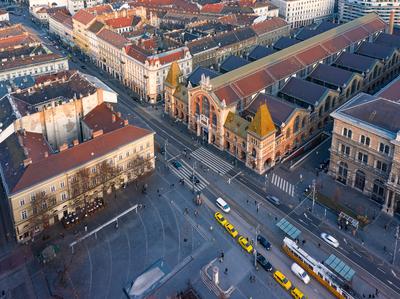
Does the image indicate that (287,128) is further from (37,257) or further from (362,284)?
(37,257)

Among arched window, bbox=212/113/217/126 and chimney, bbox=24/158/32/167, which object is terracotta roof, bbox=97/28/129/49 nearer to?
arched window, bbox=212/113/217/126

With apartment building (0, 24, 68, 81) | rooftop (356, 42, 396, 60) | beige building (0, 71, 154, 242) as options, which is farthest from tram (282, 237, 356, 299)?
apartment building (0, 24, 68, 81)

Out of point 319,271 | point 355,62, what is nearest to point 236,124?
point 319,271

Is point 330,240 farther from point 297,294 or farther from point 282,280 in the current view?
point 297,294

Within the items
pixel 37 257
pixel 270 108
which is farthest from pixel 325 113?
pixel 37 257

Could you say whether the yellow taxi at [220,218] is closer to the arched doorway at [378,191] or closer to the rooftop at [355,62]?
the arched doorway at [378,191]

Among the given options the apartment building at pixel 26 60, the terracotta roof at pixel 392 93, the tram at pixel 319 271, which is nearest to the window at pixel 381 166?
the terracotta roof at pixel 392 93
